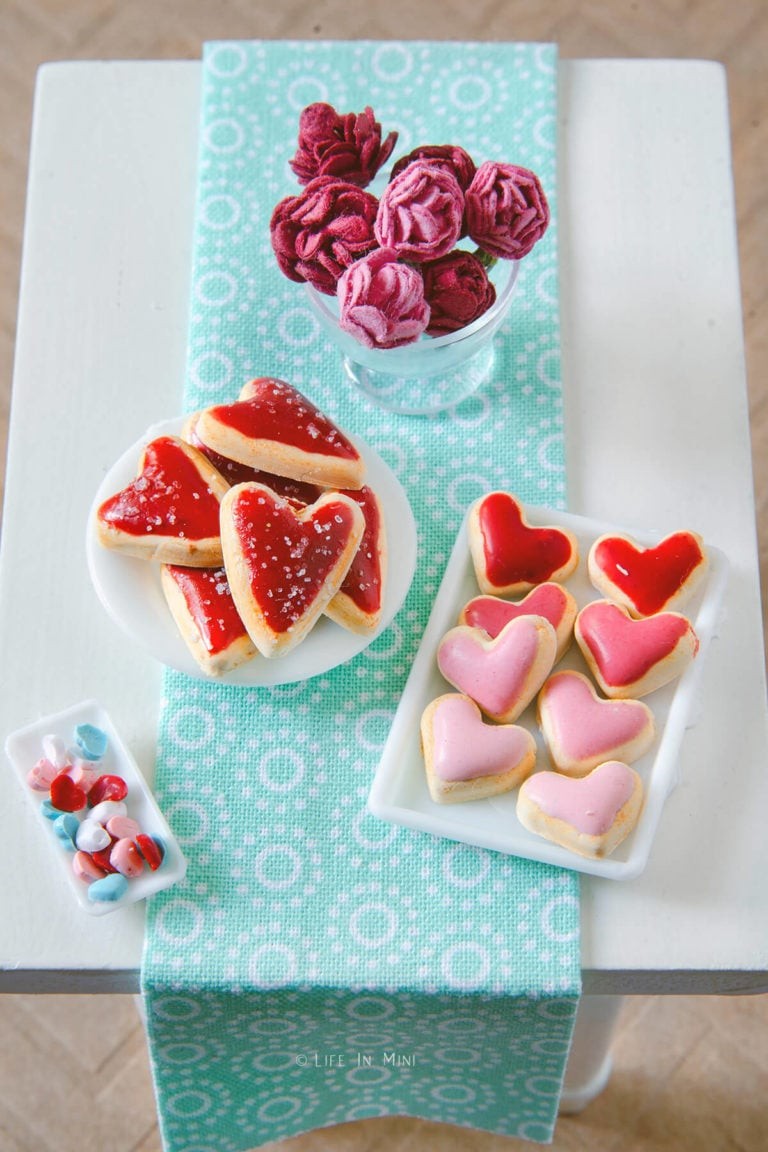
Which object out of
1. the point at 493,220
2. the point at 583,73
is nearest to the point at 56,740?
the point at 493,220

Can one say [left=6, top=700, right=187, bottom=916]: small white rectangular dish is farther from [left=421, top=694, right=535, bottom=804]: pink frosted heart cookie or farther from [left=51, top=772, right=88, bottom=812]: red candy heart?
[left=421, top=694, right=535, bottom=804]: pink frosted heart cookie

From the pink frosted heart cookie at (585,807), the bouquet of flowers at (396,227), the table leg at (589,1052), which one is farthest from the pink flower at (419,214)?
the table leg at (589,1052)

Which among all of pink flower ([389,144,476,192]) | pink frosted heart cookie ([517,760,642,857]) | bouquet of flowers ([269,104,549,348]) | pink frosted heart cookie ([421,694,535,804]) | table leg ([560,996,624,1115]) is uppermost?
pink flower ([389,144,476,192])

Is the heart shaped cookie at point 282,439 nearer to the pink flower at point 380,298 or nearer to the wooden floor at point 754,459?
the pink flower at point 380,298

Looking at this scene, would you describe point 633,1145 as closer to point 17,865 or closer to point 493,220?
point 17,865

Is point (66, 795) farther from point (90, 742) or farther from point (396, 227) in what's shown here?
point (396, 227)

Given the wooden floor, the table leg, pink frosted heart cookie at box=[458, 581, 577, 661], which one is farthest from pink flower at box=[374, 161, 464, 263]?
the wooden floor

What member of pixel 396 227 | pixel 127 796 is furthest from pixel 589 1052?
pixel 396 227
